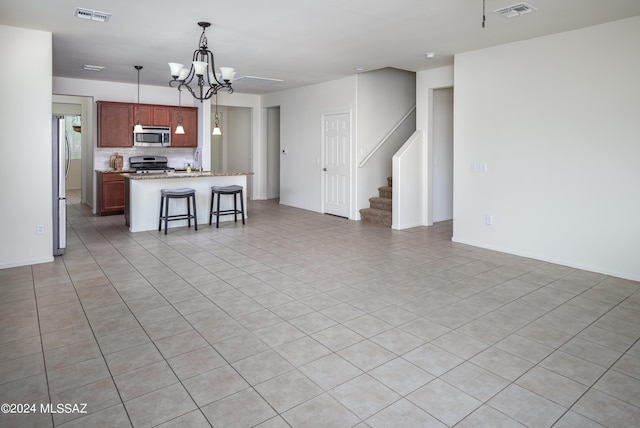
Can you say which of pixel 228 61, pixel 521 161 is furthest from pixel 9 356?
pixel 521 161

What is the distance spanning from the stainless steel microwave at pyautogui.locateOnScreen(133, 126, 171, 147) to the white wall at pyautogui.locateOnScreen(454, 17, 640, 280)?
20.0 ft

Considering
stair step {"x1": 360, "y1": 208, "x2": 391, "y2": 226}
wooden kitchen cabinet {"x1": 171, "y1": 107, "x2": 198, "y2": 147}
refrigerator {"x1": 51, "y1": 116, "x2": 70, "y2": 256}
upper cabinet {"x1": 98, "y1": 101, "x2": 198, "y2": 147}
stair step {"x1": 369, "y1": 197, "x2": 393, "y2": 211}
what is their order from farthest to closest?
wooden kitchen cabinet {"x1": 171, "y1": 107, "x2": 198, "y2": 147} < upper cabinet {"x1": 98, "y1": 101, "x2": 198, "y2": 147} < stair step {"x1": 369, "y1": 197, "x2": 393, "y2": 211} < stair step {"x1": 360, "y1": 208, "x2": 391, "y2": 226} < refrigerator {"x1": 51, "y1": 116, "x2": 70, "y2": 256}

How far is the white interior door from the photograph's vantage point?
8055 millimetres

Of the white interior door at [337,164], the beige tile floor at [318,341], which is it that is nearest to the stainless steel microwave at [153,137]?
the white interior door at [337,164]

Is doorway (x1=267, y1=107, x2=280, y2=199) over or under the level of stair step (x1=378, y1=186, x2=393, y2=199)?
over

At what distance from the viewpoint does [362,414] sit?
83.3 inches

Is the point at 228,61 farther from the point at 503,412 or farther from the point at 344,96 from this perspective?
the point at 503,412

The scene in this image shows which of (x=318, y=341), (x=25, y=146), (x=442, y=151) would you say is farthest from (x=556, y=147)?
(x=25, y=146)

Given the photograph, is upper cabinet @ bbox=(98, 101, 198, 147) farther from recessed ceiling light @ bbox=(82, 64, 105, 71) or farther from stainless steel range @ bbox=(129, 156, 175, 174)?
recessed ceiling light @ bbox=(82, 64, 105, 71)

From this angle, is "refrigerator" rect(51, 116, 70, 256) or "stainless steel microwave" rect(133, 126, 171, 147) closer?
"refrigerator" rect(51, 116, 70, 256)

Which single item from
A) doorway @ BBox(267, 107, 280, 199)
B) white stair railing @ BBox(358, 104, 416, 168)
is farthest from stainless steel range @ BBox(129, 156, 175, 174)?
white stair railing @ BBox(358, 104, 416, 168)

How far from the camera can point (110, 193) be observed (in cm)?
823

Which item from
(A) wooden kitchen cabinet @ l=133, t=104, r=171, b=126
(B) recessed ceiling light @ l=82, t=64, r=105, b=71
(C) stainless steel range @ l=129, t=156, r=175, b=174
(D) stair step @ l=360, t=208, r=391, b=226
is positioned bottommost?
(D) stair step @ l=360, t=208, r=391, b=226

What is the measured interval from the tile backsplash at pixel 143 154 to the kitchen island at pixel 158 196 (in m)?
1.87
